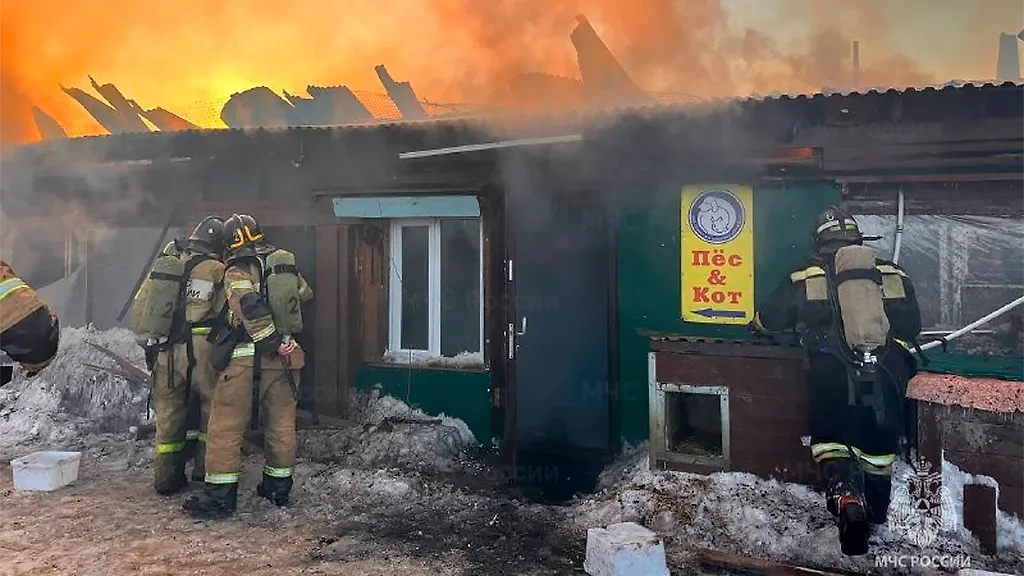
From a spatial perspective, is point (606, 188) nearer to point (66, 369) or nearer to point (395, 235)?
point (395, 235)

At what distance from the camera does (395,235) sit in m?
6.94

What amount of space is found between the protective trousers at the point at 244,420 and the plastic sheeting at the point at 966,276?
4.89 metres

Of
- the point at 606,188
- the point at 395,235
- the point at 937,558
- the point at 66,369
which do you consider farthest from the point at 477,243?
the point at 66,369

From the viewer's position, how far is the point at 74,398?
7293mm

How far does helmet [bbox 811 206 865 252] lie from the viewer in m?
4.38

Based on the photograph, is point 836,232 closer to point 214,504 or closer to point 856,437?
point 856,437

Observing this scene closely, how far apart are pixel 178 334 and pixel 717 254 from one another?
4.57 metres

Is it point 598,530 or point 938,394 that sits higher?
point 938,394

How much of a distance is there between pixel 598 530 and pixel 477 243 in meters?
3.44

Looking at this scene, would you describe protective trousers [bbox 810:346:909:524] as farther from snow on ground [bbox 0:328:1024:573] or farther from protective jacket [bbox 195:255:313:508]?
protective jacket [bbox 195:255:313:508]

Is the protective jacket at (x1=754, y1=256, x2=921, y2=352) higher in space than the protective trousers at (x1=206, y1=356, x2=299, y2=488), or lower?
higher

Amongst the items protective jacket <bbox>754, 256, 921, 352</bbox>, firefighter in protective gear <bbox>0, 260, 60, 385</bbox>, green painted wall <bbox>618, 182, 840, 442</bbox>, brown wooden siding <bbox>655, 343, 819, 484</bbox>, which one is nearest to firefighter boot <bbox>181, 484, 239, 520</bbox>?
firefighter in protective gear <bbox>0, 260, 60, 385</bbox>

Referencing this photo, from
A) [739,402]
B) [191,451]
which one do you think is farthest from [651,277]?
[191,451]

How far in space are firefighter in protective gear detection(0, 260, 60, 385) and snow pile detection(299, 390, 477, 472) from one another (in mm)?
2575
